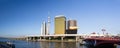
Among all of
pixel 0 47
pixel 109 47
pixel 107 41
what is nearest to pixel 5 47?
pixel 0 47

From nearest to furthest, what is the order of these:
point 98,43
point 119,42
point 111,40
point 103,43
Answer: point 119,42, point 111,40, point 103,43, point 98,43

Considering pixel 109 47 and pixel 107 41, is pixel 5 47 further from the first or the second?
pixel 109 47

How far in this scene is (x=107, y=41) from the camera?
255 ft

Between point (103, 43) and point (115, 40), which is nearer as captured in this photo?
point (115, 40)

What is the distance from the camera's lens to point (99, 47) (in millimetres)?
94125

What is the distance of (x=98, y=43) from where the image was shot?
88.6 metres

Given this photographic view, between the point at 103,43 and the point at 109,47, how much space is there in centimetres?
863

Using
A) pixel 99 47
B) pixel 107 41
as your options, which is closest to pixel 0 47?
pixel 107 41

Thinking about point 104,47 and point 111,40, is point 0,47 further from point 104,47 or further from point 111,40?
point 104,47

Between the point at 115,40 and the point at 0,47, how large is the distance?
39.1m

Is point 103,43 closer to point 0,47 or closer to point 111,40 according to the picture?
point 111,40

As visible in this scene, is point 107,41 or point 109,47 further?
point 109,47

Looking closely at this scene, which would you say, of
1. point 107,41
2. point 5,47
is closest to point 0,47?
point 5,47

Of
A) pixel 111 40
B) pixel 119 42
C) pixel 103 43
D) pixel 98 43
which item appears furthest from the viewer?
pixel 98 43
